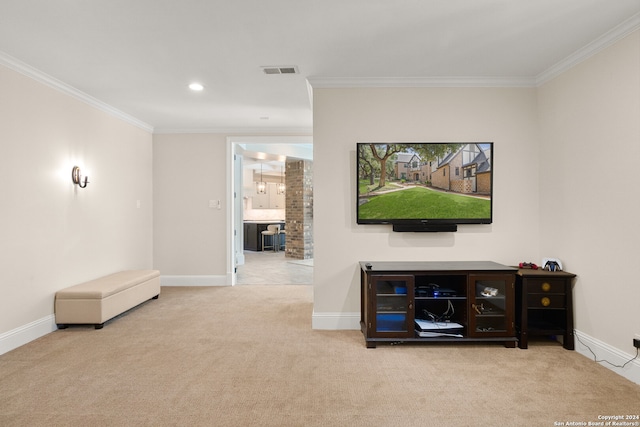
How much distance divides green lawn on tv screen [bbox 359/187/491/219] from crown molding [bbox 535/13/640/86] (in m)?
1.32

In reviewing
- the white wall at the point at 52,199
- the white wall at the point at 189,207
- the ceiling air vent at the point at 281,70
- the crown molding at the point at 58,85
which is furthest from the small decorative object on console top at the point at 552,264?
the crown molding at the point at 58,85

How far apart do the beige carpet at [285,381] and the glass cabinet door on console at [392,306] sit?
16cm

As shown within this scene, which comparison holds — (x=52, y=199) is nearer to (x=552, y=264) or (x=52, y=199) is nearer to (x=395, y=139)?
(x=395, y=139)

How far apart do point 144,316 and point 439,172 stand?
3652 millimetres

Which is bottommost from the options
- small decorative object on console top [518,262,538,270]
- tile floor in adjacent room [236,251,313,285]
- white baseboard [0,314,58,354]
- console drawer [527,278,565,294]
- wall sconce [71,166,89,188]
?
tile floor in adjacent room [236,251,313,285]

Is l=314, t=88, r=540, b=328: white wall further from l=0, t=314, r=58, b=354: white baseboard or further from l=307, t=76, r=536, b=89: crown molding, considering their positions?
l=0, t=314, r=58, b=354: white baseboard

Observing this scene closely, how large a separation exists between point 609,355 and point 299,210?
22.1ft

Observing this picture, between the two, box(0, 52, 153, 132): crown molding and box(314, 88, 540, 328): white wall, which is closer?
box(0, 52, 153, 132): crown molding

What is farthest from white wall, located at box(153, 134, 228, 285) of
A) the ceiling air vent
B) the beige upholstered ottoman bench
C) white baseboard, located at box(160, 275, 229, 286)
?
the ceiling air vent

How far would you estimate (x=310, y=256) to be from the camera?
8.98m

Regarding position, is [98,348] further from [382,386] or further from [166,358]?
[382,386]

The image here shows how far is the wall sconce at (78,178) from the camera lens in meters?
3.97

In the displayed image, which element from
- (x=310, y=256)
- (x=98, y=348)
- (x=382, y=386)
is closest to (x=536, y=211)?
(x=382, y=386)

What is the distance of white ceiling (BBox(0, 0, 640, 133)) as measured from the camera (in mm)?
2424
